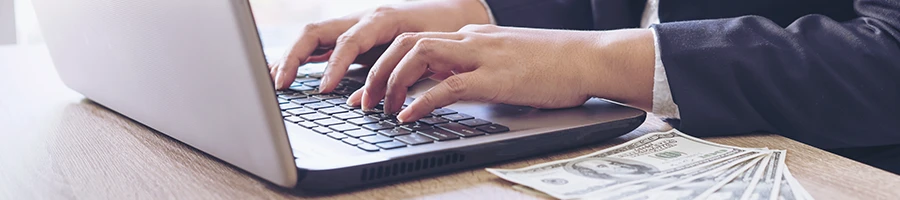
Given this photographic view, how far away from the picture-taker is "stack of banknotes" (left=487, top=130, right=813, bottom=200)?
53 cm

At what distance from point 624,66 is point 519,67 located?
0.11 metres

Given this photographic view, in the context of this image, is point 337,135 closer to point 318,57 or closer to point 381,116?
point 381,116

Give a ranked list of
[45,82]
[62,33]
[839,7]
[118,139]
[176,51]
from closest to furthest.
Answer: [176,51] → [118,139] → [62,33] → [839,7] → [45,82]

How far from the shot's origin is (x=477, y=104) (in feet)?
2.56

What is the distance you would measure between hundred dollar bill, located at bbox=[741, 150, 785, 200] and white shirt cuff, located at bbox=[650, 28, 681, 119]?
14 centimetres

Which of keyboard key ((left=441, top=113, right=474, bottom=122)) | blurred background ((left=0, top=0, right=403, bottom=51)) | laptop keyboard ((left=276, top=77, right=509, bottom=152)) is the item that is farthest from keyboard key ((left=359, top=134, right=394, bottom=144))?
blurred background ((left=0, top=0, right=403, bottom=51))

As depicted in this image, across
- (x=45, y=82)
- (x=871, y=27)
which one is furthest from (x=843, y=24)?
(x=45, y=82)

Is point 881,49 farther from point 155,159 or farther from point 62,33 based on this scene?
point 62,33

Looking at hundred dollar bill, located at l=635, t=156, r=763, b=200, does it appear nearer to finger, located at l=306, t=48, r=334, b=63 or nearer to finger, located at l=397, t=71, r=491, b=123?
finger, located at l=397, t=71, r=491, b=123

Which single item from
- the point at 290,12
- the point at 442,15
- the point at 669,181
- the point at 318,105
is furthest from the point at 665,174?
the point at 290,12

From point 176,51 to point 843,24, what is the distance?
0.66 m

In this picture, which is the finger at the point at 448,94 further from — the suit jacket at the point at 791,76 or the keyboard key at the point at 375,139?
the suit jacket at the point at 791,76

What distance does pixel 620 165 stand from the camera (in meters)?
0.60

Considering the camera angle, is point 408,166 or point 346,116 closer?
point 408,166
